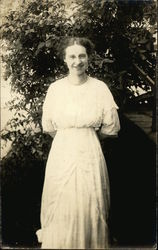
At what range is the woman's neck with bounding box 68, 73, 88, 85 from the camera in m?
3.50

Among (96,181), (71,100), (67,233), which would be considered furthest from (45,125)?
(67,233)

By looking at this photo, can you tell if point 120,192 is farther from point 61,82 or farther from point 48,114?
point 61,82

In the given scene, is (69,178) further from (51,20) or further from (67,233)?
(51,20)

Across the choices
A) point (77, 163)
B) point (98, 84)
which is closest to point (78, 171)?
point (77, 163)

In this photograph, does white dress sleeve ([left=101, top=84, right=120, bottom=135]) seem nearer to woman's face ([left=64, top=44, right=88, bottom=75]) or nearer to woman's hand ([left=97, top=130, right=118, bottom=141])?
woman's hand ([left=97, top=130, right=118, bottom=141])

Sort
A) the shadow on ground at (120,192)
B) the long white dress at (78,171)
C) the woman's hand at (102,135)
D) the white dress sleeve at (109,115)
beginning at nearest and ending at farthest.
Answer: the long white dress at (78,171) < the white dress sleeve at (109,115) < the woman's hand at (102,135) < the shadow on ground at (120,192)

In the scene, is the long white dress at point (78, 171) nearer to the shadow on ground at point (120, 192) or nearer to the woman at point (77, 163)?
the woman at point (77, 163)

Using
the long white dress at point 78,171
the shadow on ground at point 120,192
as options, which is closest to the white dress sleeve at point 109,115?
the long white dress at point 78,171

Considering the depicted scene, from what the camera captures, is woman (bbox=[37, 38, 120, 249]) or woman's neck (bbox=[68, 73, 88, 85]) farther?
woman's neck (bbox=[68, 73, 88, 85])

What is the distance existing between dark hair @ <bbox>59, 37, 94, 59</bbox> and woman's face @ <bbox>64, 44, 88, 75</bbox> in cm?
6

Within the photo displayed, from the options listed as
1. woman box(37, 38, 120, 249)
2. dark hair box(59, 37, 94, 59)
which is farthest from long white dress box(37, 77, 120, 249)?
dark hair box(59, 37, 94, 59)

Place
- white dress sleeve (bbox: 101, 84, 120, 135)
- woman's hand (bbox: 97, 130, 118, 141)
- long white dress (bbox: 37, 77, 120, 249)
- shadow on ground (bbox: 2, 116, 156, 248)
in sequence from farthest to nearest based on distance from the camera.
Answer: shadow on ground (bbox: 2, 116, 156, 248) → woman's hand (bbox: 97, 130, 118, 141) → white dress sleeve (bbox: 101, 84, 120, 135) → long white dress (bbox: 37, 77, 120, 249)

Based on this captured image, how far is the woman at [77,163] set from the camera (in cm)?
337

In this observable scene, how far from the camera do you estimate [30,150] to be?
13.0 ft
